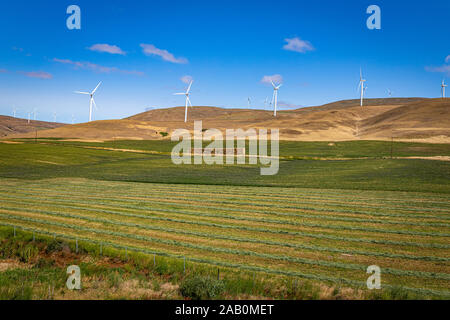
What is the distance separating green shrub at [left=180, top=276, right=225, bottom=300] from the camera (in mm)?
12578

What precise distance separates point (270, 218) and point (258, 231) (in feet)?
12.4

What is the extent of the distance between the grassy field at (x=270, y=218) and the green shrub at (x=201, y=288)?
9.78 ft

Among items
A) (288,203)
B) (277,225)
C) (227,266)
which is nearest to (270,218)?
(277,225)

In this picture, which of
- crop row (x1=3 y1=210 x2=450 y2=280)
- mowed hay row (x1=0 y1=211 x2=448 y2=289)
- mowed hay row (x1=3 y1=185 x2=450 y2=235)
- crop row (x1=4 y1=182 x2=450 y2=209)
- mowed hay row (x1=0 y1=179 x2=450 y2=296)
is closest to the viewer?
mowed hay row (x1=0 y1=211 x2=448 y2=289)

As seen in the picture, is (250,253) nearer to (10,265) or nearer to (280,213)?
(280,213)

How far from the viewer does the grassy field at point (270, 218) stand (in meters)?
16.6

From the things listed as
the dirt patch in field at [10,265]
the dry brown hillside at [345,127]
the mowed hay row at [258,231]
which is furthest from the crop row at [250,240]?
the dry brown hillside at [345,127]

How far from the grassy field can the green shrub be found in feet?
9.78

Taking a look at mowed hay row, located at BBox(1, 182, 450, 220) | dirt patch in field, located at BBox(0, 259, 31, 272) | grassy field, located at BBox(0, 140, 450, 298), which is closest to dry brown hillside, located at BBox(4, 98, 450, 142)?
grassy field, located at BBox(0, 140, 450, 298)

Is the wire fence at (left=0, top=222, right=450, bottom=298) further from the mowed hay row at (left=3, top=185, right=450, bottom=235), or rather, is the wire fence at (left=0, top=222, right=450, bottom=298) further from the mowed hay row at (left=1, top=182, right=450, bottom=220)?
the mowed hay row at (left=1, top=182, right=450, bottom=220)

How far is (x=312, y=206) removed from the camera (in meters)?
30.2

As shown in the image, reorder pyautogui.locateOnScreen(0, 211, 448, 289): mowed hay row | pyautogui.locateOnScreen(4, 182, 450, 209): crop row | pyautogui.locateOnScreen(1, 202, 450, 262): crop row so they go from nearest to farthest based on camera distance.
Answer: pyautogui.locateOnScreen(0, 211, 448, 289): mowed hay row
pyautogui.locateOnScreen(1, 202, 450, 262): crop row
pyautogui.locateOnScreen(4, 182, 450, 209): crop row

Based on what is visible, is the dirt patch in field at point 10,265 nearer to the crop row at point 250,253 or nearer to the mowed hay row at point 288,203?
the crop row at point 250,253

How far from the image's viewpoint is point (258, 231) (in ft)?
73.2
